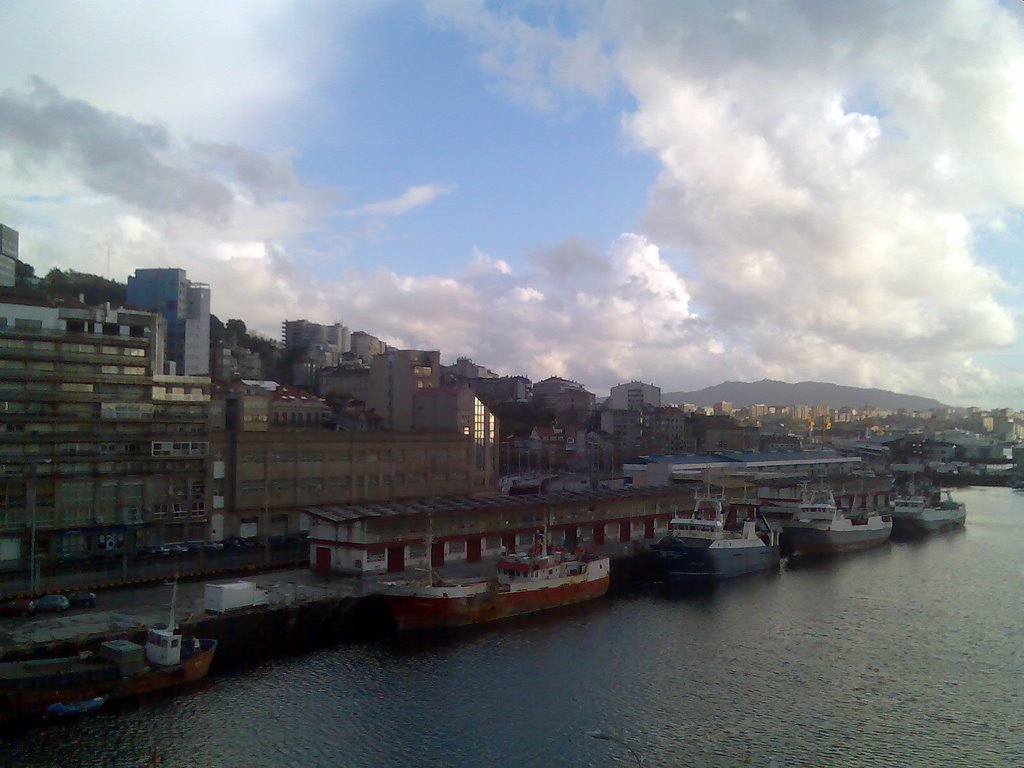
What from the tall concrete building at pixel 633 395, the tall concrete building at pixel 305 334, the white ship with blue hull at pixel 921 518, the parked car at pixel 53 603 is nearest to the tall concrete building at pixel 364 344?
the tall concrete building at pixel 305 334

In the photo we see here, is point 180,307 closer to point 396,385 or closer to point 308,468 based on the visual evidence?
point 396,385

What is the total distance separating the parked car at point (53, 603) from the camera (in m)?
17.5

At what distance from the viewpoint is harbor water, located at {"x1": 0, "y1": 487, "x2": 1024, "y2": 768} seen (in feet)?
41.8

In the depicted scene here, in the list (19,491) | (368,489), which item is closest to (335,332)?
(368,489)

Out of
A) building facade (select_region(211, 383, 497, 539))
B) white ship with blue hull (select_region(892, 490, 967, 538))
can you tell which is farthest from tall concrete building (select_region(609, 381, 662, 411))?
building facade (select_region(211, 383, 497, 539))

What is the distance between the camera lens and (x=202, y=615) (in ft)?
55.8

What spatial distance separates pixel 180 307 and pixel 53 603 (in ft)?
129

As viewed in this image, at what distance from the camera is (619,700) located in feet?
49.8

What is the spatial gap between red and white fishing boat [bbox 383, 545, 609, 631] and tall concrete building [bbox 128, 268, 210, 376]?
35531 millimetres

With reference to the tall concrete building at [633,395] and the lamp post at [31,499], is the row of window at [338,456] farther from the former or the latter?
the tall concrete building at [633,395]

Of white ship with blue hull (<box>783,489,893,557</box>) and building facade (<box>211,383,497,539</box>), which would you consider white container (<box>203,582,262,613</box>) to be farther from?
white ship with blue hull (<box>783,489,893,557</box>)

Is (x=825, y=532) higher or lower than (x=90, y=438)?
lower

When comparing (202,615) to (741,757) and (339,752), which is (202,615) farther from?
(741,757)

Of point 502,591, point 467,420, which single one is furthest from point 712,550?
point 467,420
